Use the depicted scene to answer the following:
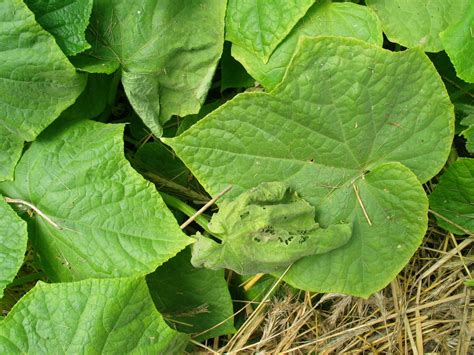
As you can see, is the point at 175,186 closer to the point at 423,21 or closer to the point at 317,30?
the point at 317,30

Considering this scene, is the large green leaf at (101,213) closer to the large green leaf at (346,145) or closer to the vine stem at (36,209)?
the vine stem at (36,209)

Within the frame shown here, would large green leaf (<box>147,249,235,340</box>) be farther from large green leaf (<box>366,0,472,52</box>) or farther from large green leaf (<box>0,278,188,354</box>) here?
large green leaf (<box>366,0,472,52</box>)

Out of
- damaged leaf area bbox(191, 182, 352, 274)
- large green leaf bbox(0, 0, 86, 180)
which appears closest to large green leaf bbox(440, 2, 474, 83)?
damaged leaf area bbox(191, 182, 352, 274)

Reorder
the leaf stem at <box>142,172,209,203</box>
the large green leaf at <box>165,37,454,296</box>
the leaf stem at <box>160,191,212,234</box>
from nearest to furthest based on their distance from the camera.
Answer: the large green leaf at <box>165,37,454,296</box> < the leaf stem at <box>160,191,212,234</box> < the leaf stem at <box>142,172,209,203</box>

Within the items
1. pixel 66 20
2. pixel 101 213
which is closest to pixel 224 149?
pixel 101 213

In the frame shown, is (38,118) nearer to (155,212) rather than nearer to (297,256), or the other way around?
(155,212)

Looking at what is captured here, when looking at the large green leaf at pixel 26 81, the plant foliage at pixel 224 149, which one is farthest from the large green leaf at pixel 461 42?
the large green leaf at pixel 26 81
